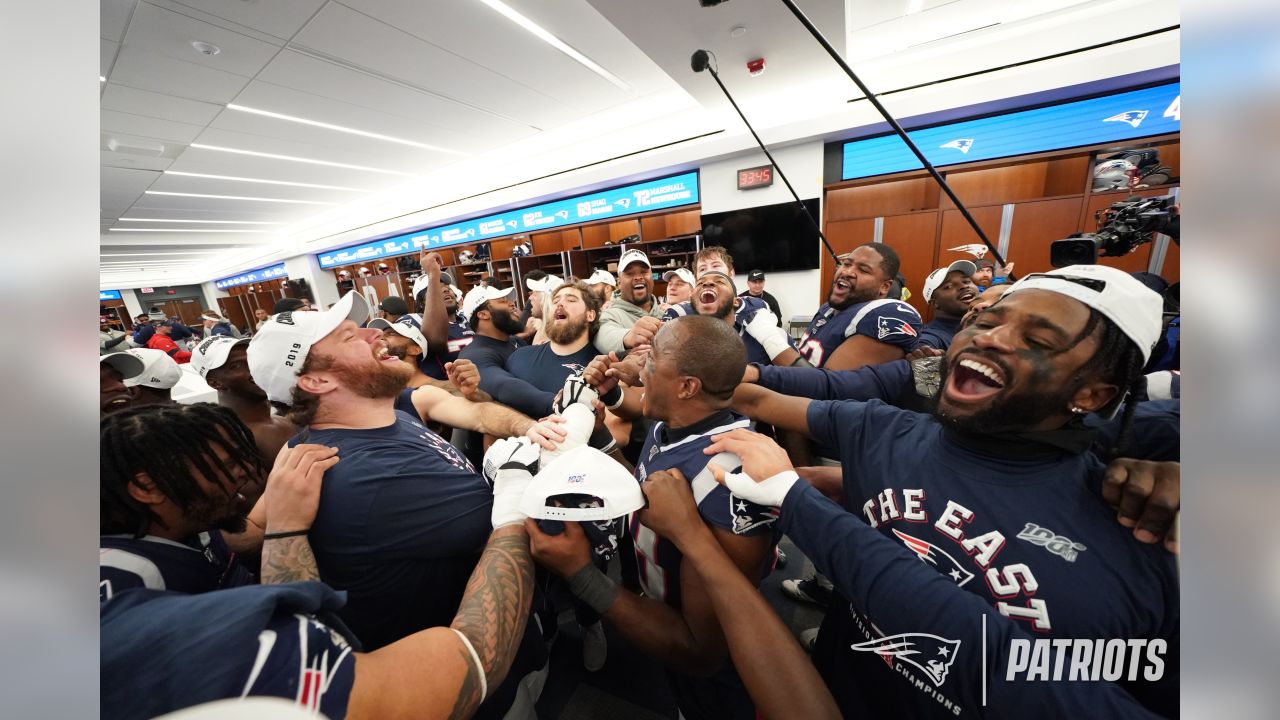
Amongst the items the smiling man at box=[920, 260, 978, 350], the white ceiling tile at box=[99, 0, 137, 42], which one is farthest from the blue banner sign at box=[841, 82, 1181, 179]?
the white ceiling tile at box=[99, 0, 137, 42]

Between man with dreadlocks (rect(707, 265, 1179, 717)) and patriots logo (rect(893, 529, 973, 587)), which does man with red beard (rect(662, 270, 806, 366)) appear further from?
patriots logo (rect(893, 529, 973, 587))

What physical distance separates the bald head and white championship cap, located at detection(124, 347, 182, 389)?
7.77 ft

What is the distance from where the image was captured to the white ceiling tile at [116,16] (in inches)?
112

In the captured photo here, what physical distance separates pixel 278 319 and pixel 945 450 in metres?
2.04

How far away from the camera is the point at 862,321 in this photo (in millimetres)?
2113

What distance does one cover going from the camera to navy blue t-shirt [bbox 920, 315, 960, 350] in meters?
2.28

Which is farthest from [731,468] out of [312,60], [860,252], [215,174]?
[215,174]

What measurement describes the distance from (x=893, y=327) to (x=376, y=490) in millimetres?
2158

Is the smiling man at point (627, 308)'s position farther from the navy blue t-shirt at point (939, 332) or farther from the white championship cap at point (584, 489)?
the navy blue t-shirt at point (939, 332)

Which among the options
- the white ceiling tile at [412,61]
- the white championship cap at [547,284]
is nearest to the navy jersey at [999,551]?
the white championship cap at [547,284]

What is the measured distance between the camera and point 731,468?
120cm

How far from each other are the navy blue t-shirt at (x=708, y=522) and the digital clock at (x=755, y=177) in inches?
197

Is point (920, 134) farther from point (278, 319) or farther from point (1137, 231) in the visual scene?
point (278, 319)

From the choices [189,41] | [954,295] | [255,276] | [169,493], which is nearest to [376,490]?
[169,493]
